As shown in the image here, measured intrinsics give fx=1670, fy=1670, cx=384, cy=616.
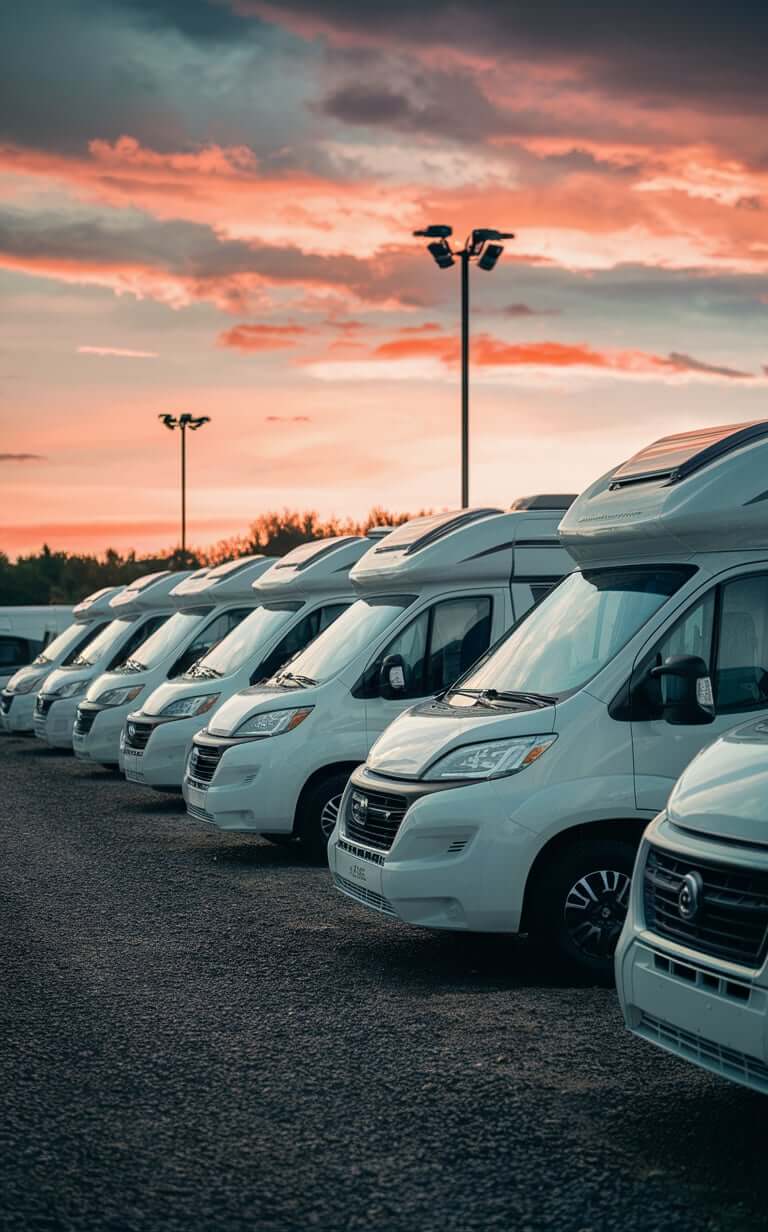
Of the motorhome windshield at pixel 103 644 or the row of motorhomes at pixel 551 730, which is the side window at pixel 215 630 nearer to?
the row of motorhomes at pixel 551 730

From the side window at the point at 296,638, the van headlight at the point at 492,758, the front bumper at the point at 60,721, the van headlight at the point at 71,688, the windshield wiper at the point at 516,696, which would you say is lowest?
the front bumper at the point at 60,721

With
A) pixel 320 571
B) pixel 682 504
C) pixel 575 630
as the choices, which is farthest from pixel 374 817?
pixel 320 571

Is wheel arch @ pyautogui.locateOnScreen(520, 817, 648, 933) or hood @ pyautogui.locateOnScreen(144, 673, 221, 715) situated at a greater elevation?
hood @ pyautogui.locateOnScreen(144, 673, 221, 715)

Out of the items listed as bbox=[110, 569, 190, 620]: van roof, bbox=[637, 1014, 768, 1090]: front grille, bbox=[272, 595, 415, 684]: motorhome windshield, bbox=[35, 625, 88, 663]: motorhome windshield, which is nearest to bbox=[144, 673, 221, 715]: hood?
bbox=[272, 595, 415, 684]: motorhome windshield

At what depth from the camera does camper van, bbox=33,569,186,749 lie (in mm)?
23141

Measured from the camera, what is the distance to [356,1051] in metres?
6.54

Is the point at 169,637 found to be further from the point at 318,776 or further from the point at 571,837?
the point at 571,837

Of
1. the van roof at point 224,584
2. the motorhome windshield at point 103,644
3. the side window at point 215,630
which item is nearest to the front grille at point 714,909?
the van roof at point 224,584

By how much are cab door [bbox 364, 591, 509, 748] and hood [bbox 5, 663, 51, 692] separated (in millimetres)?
16838

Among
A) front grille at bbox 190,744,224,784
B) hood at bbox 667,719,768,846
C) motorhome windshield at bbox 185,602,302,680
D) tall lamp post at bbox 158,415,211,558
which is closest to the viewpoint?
hood at bbox 667,719,768,846

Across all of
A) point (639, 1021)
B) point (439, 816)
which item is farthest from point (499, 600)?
point (639, 1021)

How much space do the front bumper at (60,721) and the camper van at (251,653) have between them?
6.86 metres

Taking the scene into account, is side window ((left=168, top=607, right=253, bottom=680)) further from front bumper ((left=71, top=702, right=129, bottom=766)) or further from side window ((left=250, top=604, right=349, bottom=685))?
side window ((left=250, top=604, right=349, bottom=685))

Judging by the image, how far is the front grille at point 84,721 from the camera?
1978 centimetres
